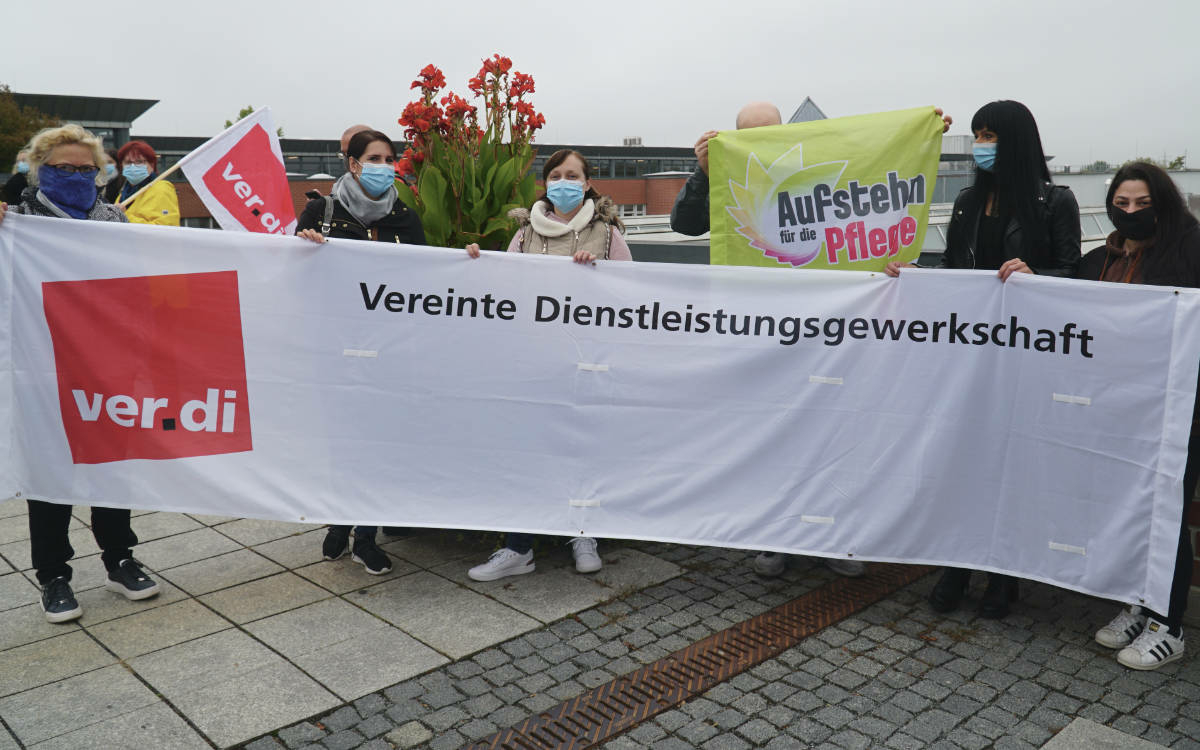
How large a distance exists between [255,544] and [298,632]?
1.31 metres

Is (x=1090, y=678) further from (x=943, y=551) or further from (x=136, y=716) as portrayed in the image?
(x=136, y=716)

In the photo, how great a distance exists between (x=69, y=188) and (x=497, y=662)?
9.51ft

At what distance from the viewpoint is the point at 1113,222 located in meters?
4.18

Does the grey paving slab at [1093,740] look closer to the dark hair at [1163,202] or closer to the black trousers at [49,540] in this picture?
the dark hair at [1163,202]

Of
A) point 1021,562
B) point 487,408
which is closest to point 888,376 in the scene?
point 1021,562

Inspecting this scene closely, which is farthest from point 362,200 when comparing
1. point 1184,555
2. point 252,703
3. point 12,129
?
point 12,129

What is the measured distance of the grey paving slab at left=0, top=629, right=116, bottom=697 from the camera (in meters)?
3.82

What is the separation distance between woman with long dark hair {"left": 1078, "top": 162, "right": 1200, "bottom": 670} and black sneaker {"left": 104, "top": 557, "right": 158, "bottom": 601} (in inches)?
171

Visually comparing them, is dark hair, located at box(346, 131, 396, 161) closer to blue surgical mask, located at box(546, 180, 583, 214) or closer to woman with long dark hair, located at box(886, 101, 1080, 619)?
blue surgical mask, located at box(546, 180, 583, 214)

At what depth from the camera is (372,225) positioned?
501 centimetres

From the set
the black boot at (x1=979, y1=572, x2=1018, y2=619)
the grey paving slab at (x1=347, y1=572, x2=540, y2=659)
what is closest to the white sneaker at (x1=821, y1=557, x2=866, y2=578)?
the black boot at (x1=979, y1=572, x2=1018, y2=619)

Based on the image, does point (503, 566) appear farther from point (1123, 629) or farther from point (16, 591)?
point (1123, 629)

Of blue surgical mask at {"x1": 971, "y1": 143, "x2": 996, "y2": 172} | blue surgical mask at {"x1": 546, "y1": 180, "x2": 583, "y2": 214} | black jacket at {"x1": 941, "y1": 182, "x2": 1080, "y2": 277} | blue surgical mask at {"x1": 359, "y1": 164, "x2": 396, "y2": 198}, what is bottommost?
black jacket at {"x1": 941, "y1": 182, "x2": 1080, "y2": 277}

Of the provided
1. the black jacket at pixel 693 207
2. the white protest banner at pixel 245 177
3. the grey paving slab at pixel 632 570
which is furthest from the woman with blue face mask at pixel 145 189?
the grey paving slab at pixel 632 570
